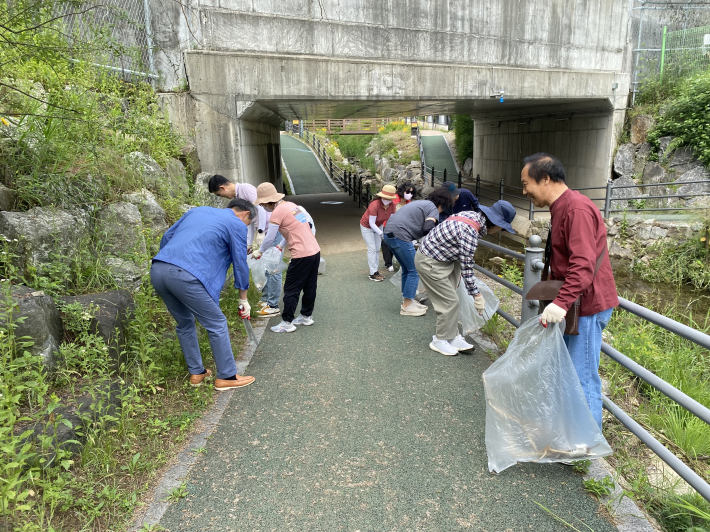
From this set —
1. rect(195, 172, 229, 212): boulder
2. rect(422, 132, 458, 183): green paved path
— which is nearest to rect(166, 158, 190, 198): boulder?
rect(195, 172, 229, 212): boulder

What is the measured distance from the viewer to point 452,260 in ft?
14.1

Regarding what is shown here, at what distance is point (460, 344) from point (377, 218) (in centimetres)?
309

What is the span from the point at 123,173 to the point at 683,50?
1620 cm

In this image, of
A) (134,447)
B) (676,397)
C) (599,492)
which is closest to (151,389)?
(134,447)

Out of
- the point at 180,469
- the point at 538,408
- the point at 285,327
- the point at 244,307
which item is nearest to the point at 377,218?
the point at 285,327

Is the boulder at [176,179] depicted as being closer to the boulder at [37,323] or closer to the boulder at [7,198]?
the boulder at [7,198]

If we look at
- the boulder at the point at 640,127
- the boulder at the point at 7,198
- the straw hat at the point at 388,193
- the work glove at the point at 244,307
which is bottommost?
the work glove at the point at 244,307

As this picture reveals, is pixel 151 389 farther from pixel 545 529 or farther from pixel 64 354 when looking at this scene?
pixel 545 529

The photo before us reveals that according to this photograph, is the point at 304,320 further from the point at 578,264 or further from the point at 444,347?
the point at 578,264

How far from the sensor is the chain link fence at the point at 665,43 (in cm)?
1358

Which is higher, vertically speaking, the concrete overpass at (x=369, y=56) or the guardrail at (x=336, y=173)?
the concrete overpass at (x=369, y=56)

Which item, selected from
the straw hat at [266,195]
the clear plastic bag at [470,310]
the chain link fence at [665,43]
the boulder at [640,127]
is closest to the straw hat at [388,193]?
the straw hat at [266,195]

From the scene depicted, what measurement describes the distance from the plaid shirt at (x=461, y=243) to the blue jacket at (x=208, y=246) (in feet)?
5.63

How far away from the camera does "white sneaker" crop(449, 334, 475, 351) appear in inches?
179
